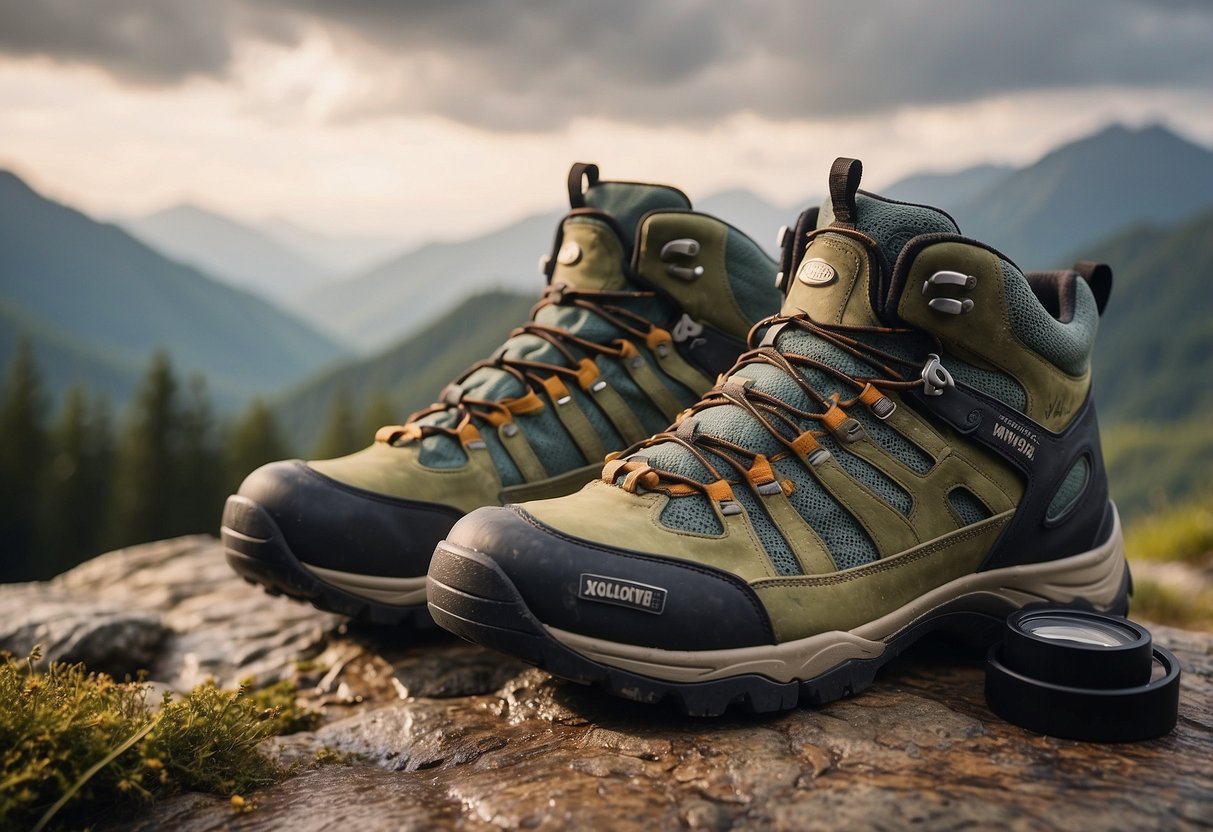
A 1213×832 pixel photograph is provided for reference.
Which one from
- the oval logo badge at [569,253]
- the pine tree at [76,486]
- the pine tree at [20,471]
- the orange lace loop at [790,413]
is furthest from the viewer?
the pine tree at [20,471]

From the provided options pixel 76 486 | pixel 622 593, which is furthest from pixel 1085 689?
pixel 76 486

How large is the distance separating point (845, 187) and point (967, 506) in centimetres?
109

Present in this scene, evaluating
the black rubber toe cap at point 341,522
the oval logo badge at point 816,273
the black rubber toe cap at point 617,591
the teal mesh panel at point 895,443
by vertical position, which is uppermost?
the oval logo badge at point 816,273

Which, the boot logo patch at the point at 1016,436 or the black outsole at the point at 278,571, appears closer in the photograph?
the boot logo patch at the point at 1016,436

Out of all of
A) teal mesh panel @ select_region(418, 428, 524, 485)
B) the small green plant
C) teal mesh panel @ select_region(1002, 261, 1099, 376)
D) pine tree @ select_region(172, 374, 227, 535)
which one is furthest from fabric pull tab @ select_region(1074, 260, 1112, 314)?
pine tree @ select_region(172, 374, 227, 535)

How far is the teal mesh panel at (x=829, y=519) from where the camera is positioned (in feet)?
9.05

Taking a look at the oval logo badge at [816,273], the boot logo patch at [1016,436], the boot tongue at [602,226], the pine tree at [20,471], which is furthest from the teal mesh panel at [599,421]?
the pine tree at [20,471]

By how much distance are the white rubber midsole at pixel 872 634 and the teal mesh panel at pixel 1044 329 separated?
2.28ft

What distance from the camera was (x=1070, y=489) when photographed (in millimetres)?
3109

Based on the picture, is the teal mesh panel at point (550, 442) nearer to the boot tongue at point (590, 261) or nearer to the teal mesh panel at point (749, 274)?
the boot tongue at point (590, 261)

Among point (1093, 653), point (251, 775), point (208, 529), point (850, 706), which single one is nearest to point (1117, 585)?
point (1093, 653)

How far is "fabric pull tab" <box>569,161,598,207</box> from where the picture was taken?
4.08m

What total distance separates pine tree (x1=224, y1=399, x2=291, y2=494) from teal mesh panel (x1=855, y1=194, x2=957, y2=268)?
55316mm

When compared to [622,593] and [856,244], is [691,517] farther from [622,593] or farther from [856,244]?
[856,244]
